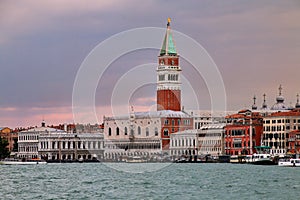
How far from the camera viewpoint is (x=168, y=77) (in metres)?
156

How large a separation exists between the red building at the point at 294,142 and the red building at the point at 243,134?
6.27 metres

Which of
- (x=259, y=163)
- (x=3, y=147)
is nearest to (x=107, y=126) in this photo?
(x=3, y=147)

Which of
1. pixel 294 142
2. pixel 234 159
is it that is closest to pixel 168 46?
pixel 234 159

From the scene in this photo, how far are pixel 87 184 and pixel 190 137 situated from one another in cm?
8128

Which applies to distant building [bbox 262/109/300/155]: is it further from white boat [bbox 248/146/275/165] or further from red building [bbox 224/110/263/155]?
red building [bbox 224/110/263/155]

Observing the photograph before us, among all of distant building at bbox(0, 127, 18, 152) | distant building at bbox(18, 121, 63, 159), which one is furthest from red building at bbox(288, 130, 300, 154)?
distant building at bbox(0, 127, 18, 152)

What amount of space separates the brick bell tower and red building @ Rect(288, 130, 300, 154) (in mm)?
36204

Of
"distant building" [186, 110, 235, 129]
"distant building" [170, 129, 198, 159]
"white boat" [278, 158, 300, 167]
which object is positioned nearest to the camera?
"white boat" [278, 158, 300, 167]

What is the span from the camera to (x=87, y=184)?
6122 centimetres

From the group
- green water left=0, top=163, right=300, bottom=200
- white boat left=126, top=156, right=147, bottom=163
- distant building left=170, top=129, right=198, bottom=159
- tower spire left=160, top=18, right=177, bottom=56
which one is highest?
tower spire left=160, top=18, right=177, bottom=56

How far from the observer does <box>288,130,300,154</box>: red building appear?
118456mm

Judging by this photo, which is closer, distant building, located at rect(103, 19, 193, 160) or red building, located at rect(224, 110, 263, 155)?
red building, located at rect(224, 110, 263, 155)

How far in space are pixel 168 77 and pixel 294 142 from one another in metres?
40.7

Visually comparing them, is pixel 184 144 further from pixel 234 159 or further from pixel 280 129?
pixel 280 129
